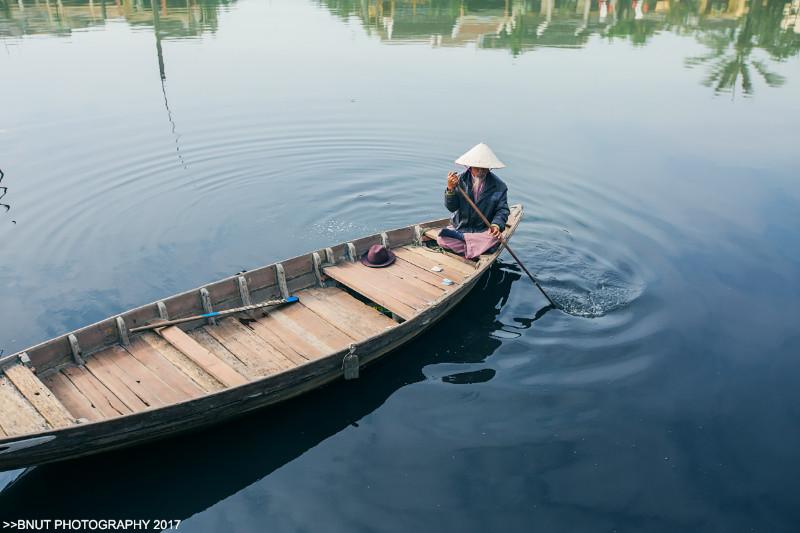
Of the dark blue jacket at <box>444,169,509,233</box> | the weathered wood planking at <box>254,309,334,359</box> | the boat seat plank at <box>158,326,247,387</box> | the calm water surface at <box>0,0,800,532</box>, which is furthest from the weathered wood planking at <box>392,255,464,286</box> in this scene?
the boat seat plank at <box>158,326,247,387</box>

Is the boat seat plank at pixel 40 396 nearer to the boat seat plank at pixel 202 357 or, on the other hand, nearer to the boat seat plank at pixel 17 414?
the boat seat plank at pixel 17 414

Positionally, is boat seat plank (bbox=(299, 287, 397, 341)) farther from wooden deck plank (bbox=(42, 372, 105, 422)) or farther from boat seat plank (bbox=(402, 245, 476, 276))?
wooden deck plank (bbox=(42, 372, 105, 422))

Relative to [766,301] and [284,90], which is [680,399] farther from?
[284,90]

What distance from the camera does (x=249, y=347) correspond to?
7.74m

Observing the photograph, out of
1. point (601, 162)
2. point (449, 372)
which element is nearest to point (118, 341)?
point (449, 372)

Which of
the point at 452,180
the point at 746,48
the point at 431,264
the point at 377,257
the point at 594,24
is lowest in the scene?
the point at 431,264

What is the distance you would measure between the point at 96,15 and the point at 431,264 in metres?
33.1

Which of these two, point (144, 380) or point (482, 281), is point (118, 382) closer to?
point (144, 380)

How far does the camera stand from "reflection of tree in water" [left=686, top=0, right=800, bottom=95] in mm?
22938

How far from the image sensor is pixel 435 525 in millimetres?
6160

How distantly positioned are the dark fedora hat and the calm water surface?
1.48 metres

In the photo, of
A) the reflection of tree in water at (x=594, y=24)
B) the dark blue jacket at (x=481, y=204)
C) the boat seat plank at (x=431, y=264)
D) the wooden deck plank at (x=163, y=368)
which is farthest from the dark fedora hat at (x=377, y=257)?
the reflection of tree in water at (x=594, y=24)

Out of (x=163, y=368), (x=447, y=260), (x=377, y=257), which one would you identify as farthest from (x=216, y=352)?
(x=447, y=260)

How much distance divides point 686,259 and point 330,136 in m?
9.96
